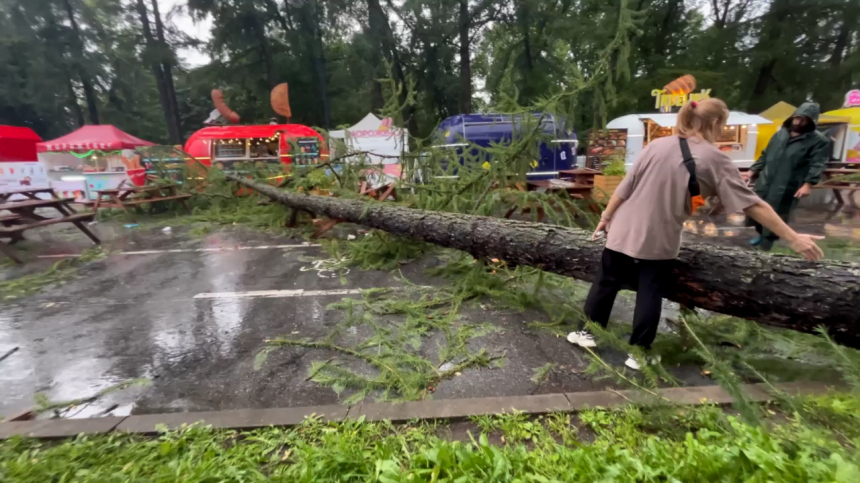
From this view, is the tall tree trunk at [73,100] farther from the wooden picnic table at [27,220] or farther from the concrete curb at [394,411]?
the concrete curb at [394,411]

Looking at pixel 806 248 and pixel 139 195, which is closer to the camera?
pixel 806 248

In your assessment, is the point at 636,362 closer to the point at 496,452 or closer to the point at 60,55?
the point at 496,452

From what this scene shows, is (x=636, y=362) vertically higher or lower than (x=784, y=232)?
lower

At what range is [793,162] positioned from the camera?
14.5 ft

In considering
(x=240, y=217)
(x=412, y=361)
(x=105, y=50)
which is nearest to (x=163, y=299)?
(x=412, y=361)

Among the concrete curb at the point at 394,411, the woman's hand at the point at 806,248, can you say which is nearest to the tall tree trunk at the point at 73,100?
the concrete curb at the point at 394,411

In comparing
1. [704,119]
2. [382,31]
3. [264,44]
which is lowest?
[704,119]

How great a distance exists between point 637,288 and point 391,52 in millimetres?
20822

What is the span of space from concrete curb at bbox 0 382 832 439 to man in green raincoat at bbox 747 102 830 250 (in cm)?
306

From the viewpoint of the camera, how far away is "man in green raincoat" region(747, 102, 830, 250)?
4.30 metres

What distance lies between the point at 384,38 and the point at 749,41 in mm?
16281

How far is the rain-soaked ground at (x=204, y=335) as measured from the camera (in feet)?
8.72

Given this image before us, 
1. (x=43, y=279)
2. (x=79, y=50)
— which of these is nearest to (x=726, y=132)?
(x=43, y=279)

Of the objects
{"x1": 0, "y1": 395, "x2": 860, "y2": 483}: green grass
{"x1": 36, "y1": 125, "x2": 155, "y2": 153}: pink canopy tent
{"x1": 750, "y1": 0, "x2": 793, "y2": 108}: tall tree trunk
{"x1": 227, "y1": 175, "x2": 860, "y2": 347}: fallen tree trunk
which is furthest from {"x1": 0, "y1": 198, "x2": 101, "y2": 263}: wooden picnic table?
{"x1": 750, "y1": 0, "x2": 793, "y2": 108}: tall tree trunk
